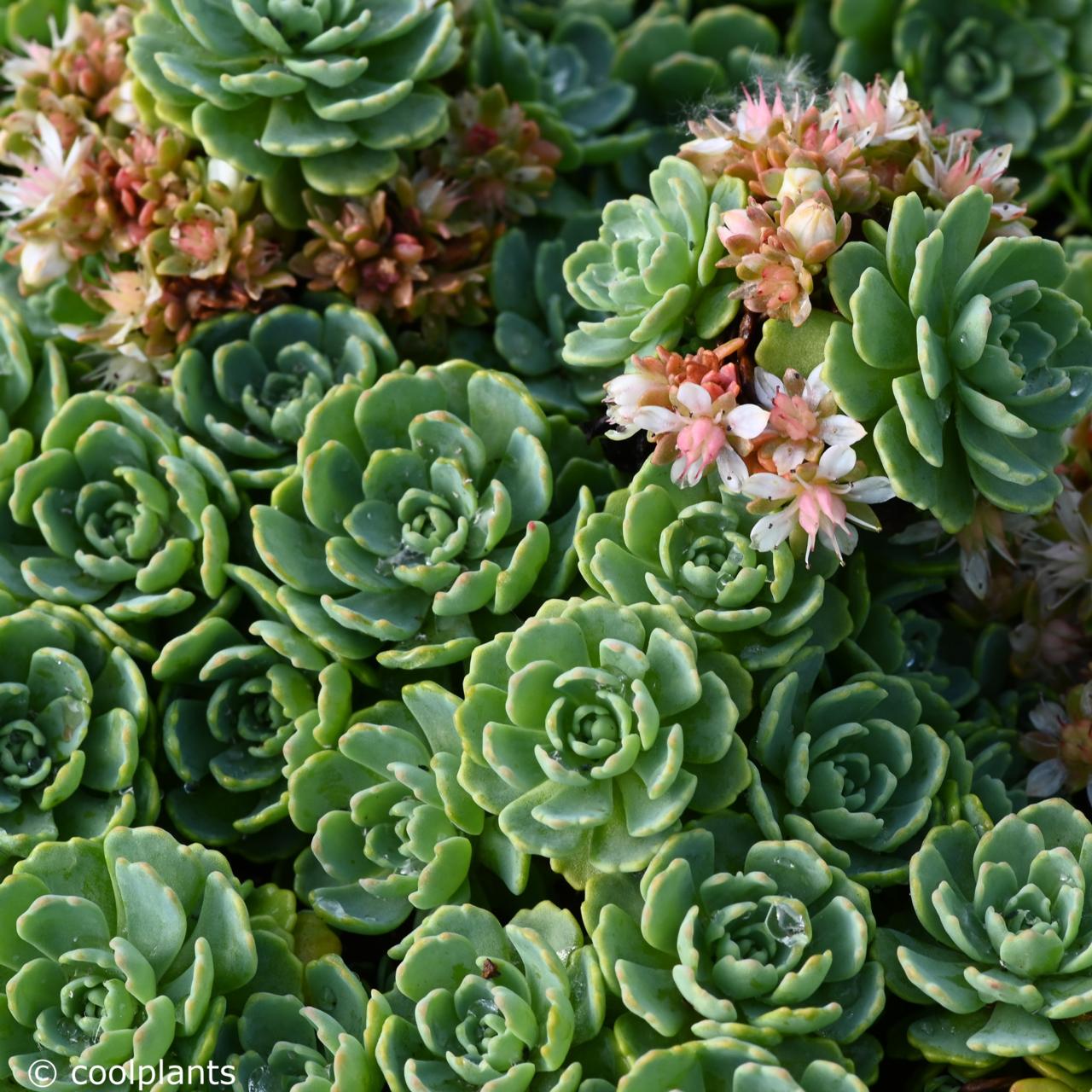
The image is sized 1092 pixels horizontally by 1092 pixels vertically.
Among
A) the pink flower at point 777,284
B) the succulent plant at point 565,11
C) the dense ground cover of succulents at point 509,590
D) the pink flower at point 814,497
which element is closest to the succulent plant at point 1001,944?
the dense ground cover of succulents at point 509,590

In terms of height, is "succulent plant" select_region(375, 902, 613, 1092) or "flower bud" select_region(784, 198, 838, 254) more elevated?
"flower bud" select_region(784, 198, 838, 254)

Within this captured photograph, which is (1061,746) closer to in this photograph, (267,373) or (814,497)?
(814,497)

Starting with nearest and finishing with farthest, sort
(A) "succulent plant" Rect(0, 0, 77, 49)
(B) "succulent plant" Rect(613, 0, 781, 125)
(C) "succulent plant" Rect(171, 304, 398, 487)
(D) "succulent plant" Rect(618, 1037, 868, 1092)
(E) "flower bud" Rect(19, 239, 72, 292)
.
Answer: (D) "succulent plant" Rect(618, 1037, 868, 1092) < (C) "succulent plant" Rect(171, 304, 398, 487) < (E) "flower bud" Rect(19, 239, 72, 292) < (A) "succulent plant" Rect(0, 0, 77, 49) < (B) "succulent plant" Rect(613, 0, 781, 125)

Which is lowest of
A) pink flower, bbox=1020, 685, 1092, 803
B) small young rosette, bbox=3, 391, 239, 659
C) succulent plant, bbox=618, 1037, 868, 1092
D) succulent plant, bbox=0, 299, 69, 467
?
pink flower, bbox=1020, 685, 1092, 803

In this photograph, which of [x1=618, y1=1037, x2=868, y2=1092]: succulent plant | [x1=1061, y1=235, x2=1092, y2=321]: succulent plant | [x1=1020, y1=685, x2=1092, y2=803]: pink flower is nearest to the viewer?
[x1=618, y1=1037, x2=868, y2=1092]: succulent plant

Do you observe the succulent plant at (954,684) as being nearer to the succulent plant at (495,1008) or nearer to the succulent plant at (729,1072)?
the succulent plant at (729,1072)

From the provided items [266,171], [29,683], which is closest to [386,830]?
[29,683]

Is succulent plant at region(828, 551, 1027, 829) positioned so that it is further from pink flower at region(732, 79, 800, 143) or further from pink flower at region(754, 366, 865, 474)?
pink flower at region(732, 79, 800, 143)

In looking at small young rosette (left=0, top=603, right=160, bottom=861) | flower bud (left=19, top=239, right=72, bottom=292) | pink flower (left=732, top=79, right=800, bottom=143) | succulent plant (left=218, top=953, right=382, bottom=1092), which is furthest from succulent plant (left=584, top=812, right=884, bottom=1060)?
flower bud (left=19, top=239, right=72, bottom=292)

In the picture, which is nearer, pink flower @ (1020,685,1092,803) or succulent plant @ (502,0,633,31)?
pink flower @ (1020,685,1092,803)
